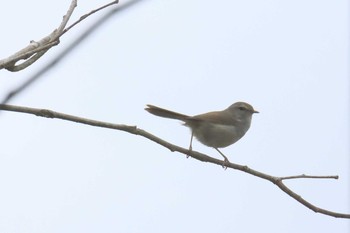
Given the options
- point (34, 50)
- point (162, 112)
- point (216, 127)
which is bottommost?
point (216, 127)

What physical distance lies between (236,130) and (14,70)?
16.2ft

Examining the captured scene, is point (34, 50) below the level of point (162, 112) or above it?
above

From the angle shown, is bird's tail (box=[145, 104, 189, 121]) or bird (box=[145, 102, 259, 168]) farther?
bird (box=[145, 102, 259, 168])

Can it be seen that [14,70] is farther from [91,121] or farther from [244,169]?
[244,169]

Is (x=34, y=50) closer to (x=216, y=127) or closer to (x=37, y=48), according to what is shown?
(x=37, y=48)

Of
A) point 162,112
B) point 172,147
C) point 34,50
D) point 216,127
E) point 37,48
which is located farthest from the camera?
point 216,127

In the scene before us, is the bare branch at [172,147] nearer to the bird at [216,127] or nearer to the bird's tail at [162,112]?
the bird's tail at [162,112]

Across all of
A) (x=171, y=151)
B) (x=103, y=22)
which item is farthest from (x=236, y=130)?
(x=103, y=22)

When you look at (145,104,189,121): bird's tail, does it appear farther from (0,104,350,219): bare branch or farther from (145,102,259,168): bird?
(0,104,350,219): bare branch

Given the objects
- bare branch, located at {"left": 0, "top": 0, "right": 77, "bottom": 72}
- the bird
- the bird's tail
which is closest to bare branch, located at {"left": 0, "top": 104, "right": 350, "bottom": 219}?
bare branch, located at {"left": 0, "top": 0, "right": 77, "bottom": 72}

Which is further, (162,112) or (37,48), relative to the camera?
(162,112)

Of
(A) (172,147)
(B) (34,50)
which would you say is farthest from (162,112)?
(B) (34,50)

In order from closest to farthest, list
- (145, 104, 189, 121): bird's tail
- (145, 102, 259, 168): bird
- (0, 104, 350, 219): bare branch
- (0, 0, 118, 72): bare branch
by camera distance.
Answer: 1. (0, 0, 118, 72): bare branch
2. (0, 104, 350, 219): bare branch
3. (145, 104, 189, 121): bird's tail
4. (145, 102, 259, 168): bird

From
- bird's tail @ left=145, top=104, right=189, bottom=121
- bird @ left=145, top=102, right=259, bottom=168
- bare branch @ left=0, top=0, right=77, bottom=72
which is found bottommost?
bird @ left=145, top=102, right=259, bottom=168
